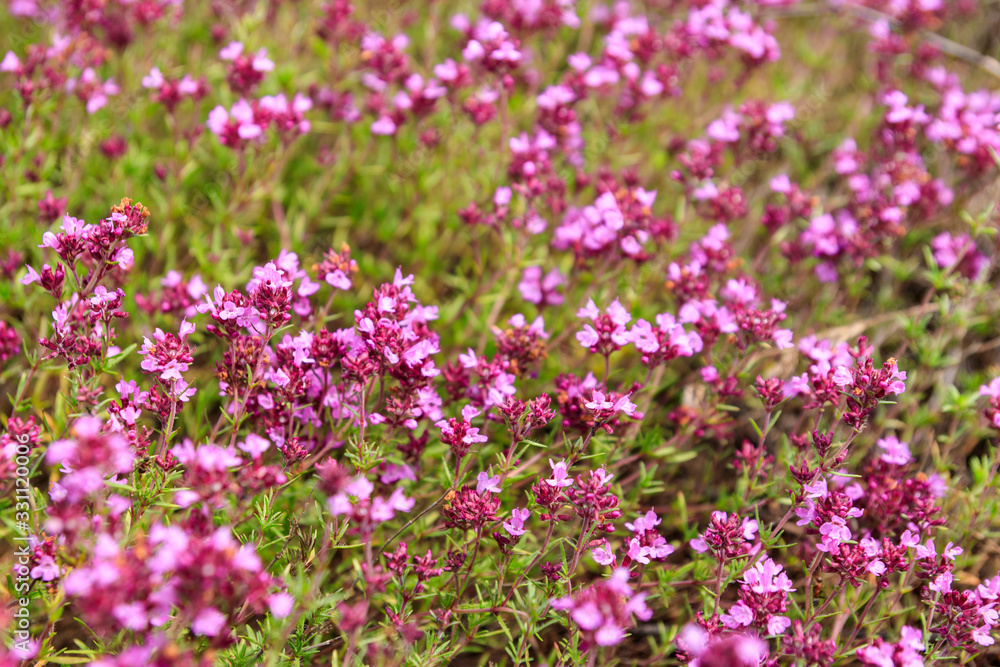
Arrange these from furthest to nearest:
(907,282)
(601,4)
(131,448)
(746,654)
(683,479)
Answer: (601,4), (907,282), (683,479), (131,448), (746,654)

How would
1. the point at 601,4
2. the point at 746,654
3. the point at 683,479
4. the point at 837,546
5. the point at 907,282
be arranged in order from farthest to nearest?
the point at 601,4 < the point at 907,282 < the point at 683,479 < the point at 837,546 < the point at 746,654

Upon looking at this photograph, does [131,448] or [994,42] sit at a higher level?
[994,42]

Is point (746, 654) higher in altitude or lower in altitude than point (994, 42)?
lower

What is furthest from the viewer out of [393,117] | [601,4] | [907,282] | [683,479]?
[601,4]

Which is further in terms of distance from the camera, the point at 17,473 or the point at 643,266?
the point at 643,266

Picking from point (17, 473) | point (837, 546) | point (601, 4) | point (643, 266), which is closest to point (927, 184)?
point (643, 266)

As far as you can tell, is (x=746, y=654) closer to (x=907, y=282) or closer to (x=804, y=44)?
(x=907, y=282)

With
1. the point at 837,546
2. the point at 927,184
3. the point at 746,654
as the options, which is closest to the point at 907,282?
the point at 927,184

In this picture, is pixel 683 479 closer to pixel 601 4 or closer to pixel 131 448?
pixel 131 448

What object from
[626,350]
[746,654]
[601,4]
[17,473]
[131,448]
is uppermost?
[601,4]
